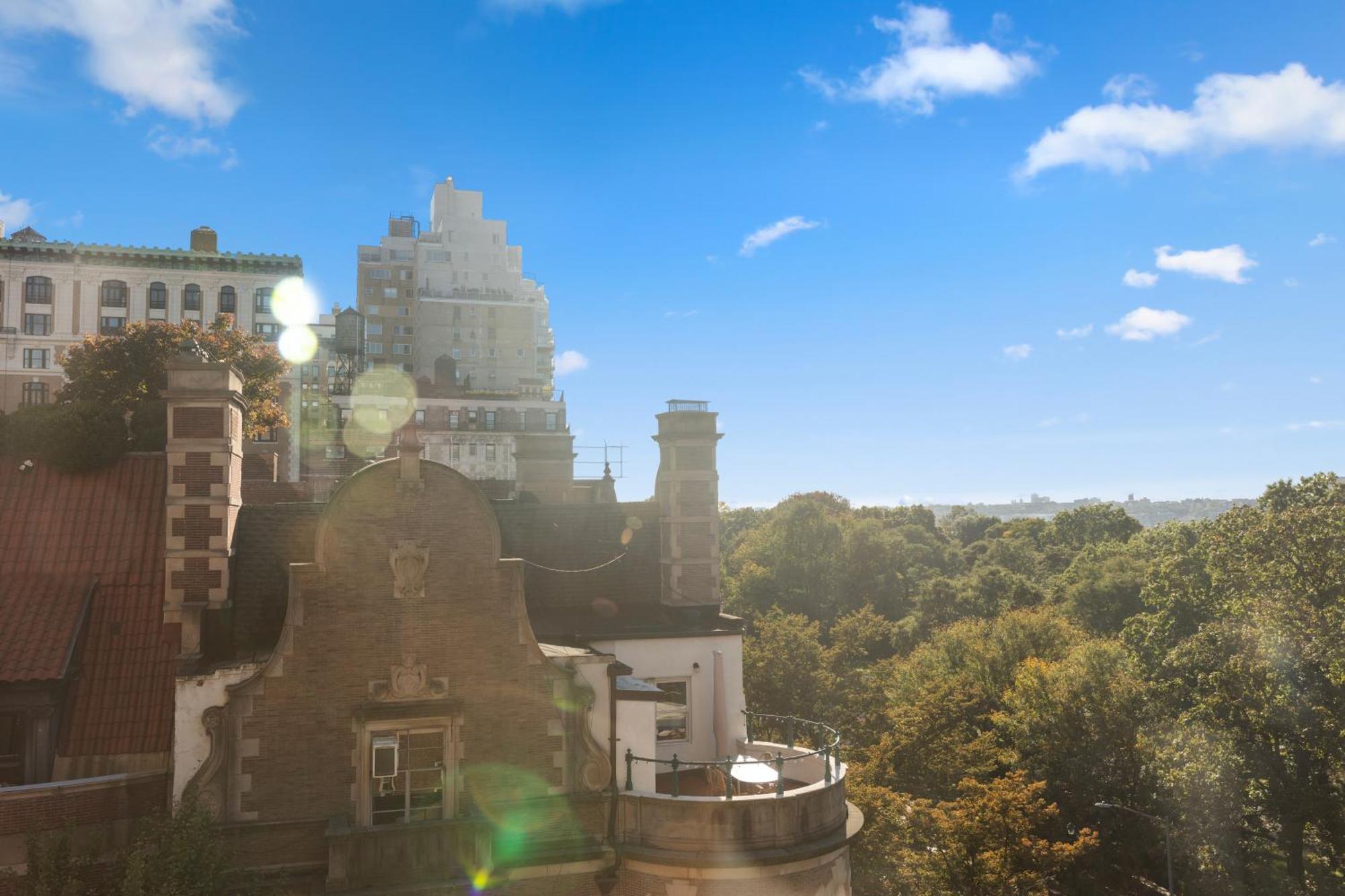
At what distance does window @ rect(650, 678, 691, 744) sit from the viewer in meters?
21.9

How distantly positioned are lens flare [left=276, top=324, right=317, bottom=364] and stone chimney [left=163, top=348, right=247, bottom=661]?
59.2 metres

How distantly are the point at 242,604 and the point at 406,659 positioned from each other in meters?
Result: 4.02

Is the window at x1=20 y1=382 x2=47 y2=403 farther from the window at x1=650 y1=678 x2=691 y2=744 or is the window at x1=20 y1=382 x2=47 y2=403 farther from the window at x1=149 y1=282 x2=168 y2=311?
the window at x1=650 y1=678 x2=691 y2=744

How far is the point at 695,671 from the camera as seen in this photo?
22.2 meters

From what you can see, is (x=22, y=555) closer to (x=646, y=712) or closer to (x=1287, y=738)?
(x=646, y=712)

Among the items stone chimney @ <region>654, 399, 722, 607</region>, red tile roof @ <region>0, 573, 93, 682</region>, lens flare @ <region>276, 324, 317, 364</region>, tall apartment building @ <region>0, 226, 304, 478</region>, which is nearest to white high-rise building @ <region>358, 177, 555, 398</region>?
lens flare @ <region>276, 324, 317, 364</region>

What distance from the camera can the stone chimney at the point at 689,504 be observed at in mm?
23359

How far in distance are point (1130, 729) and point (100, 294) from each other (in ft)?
256

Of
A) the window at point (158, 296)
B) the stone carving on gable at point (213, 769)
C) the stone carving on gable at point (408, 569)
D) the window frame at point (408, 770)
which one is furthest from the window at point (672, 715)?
the window at point (158, 296)

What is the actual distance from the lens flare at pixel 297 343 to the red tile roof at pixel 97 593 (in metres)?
56.4

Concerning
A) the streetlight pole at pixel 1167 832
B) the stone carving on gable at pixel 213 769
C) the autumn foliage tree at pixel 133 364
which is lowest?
the streetlight pole at pixel 1167 832

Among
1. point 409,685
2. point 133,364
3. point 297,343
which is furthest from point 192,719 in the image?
point 297,343

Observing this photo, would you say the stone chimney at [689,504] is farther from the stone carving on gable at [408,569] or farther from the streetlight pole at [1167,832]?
the streetlight pole at [1167,832]

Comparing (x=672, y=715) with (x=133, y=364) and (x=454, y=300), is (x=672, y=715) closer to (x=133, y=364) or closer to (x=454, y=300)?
(x=133, y=364)
